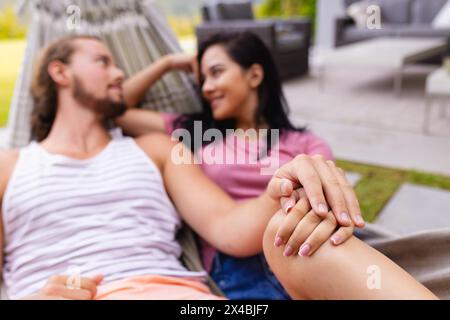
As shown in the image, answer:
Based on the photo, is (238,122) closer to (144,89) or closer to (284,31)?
(144,89)

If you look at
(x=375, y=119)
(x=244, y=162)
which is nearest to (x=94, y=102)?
(x=244, y=162)

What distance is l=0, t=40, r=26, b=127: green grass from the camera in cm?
356

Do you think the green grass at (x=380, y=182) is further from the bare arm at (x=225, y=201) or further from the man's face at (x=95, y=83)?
the man's face at (x=95, y=83)

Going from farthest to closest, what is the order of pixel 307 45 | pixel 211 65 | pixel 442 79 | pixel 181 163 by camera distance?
pixel 307 45 < pixel 442 79 < pixel 211 65 < pixel 181 163

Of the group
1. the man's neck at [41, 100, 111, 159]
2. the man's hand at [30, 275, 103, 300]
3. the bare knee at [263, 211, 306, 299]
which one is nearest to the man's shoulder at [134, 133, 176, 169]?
the man's neck at [41, 100, 111, 159]

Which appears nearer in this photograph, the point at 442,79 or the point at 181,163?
the point at 181,163

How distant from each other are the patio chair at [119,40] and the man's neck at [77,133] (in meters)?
0.19

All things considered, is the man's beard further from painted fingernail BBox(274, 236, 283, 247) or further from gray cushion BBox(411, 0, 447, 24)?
gray cushion BBox(411, 0, 447, 24)

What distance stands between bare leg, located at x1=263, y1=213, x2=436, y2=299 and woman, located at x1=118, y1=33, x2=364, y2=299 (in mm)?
315

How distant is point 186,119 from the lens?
1.28 meters

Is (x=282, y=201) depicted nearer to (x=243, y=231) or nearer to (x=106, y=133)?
(x=243, y=231)

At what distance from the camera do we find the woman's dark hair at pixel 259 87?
3.95 feet

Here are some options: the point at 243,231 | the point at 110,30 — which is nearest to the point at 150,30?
the point at 110,30

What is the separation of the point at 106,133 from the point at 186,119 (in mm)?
227
